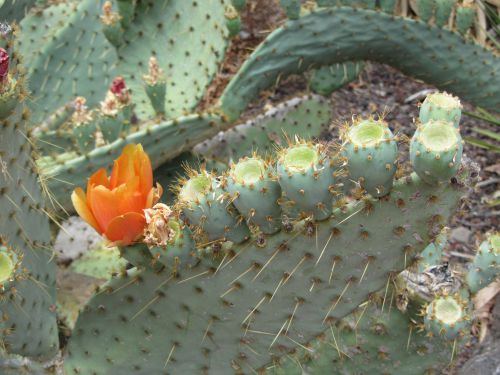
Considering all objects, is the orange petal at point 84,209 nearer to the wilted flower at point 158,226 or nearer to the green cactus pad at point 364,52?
the wilted flower at point 158,226

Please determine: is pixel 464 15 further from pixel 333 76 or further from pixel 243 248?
pixel 243 248

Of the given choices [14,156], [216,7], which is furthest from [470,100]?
[14,156]

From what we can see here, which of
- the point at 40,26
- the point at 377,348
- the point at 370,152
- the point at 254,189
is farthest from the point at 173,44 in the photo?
the point at 370,152

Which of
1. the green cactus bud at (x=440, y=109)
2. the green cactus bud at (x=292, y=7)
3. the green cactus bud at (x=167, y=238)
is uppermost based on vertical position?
the green cactus bud at (x=440, y=109)

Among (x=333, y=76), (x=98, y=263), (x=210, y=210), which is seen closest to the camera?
(x=210, y=210)

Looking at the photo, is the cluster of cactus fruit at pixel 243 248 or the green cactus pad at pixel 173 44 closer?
the cluster of cactus fruit at pixel 243 248

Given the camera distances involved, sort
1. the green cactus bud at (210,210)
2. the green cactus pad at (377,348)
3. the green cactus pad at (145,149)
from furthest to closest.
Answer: the green cactus pad at (145,149) < the green cactus pad at (377,348) < the green cactus bud at (210,210)

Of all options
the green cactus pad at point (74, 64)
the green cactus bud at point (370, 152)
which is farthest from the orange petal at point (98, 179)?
the green cactus pad at point (74, 64)
